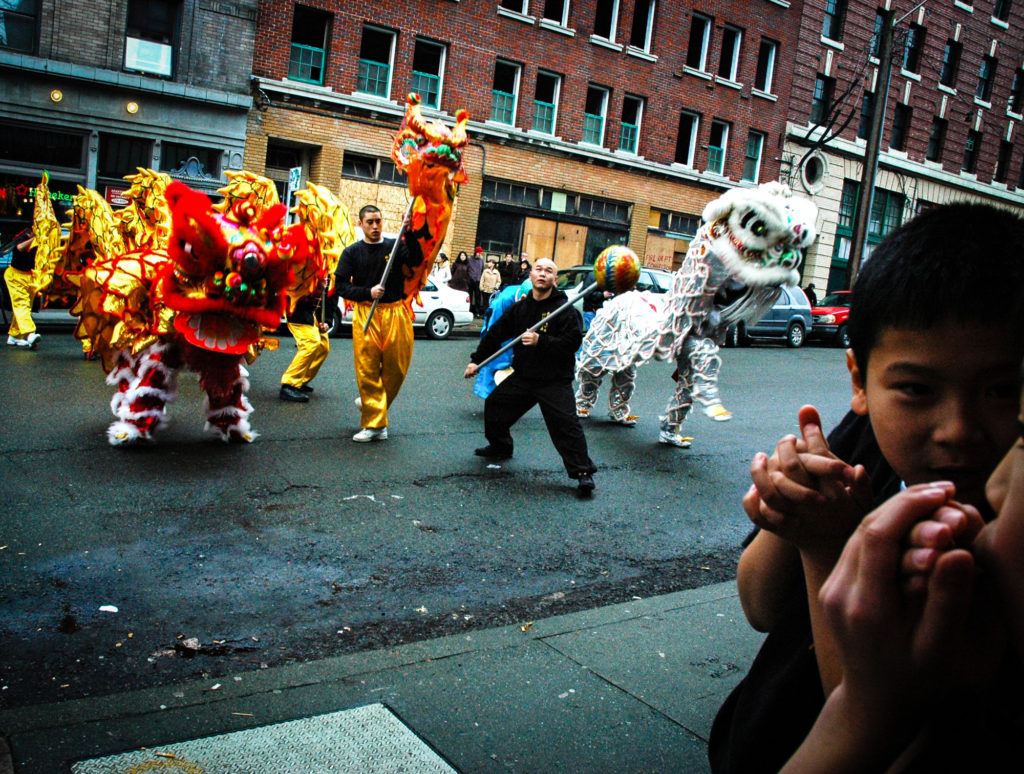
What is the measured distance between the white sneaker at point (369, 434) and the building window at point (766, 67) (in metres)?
27.1

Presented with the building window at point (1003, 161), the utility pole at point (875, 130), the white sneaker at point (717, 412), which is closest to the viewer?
the white sneaker at point (717, 412)

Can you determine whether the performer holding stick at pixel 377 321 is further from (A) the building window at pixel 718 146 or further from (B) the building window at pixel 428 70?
(A) the building window at pixel 718 146

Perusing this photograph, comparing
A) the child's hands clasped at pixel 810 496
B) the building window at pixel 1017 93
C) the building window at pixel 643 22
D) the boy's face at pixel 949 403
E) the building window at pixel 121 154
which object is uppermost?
the building window at pixel 1017 93

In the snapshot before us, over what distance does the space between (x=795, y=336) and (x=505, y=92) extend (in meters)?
10.4

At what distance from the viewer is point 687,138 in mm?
30297

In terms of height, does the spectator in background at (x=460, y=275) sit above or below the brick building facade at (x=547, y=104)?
below

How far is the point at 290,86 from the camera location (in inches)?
861

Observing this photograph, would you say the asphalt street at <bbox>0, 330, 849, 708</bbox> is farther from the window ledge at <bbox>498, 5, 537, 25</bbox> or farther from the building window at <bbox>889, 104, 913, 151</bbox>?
the building window at <bbox>889, 104, 913, 151</bbox>

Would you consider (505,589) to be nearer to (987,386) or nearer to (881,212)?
(987,386)

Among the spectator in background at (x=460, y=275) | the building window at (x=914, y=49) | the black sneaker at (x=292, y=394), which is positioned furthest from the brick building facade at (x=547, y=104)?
the black sneaker at (x=292, y=394)

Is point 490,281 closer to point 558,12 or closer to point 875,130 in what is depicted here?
point 558,12

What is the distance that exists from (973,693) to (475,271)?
2168cm

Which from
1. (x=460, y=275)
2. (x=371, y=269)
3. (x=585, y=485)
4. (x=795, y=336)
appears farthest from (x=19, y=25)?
(x=795, y=336)

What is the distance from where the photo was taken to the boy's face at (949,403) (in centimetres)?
108
